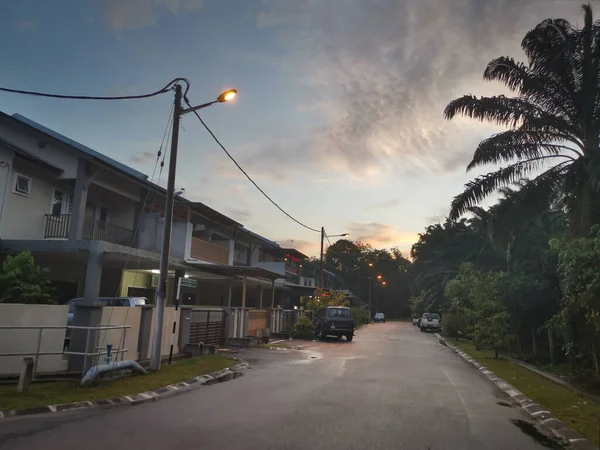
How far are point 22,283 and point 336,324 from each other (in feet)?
60.4

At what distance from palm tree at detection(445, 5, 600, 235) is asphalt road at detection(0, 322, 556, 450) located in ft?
22.9

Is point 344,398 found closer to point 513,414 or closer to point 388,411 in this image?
point 388,411

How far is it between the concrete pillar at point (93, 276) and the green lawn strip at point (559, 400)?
12.1m

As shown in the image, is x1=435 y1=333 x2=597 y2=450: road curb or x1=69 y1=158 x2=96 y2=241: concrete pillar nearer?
x1=435 y1=333 x2=597 y2=450: road curb

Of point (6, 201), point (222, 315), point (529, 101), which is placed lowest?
point (222, 315)

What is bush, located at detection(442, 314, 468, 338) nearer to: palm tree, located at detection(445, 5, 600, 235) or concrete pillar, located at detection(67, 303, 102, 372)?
palm tree, located at detection(445, 5, 600, 235)

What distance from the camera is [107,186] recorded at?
744 inches

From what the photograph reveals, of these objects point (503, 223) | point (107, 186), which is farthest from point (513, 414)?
point (107, 186)

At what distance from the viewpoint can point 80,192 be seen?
16766mm

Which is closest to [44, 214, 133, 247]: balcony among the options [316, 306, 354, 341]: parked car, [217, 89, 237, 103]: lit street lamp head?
[217, 89, 237, 103]: lit street lamp head

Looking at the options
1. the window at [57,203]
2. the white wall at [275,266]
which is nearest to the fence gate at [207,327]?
the window at [57,203]

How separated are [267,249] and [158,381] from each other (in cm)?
3167

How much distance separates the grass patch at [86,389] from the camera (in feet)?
27.7

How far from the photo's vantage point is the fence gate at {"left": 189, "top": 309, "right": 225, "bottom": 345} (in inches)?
725
